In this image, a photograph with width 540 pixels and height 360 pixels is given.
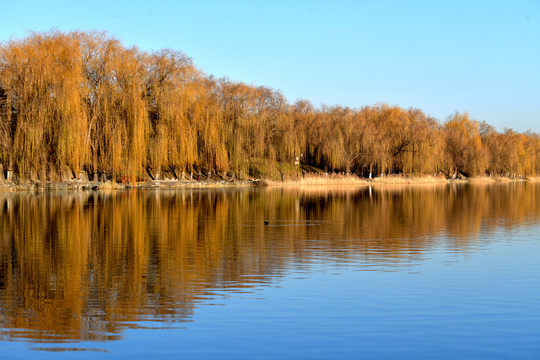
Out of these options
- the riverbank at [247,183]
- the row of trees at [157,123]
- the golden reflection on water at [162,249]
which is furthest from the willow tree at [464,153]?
the golden reflection on water at [162,249]

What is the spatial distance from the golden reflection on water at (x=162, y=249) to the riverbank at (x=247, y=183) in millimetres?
12114

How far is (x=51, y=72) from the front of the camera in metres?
35.6

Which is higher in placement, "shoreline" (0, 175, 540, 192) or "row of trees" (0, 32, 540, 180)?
"row of trees" (0, 32, 540, 180)

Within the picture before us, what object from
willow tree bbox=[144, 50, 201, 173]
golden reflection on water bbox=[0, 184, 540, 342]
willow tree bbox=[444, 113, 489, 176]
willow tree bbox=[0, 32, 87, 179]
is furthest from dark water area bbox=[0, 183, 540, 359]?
willow tree bbox=[444, 113, 489, 176]

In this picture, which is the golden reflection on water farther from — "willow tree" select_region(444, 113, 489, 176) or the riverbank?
"willow tree" select_region(444, 113, 489, 176)

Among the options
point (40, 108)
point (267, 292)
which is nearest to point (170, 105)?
point (40, 108)

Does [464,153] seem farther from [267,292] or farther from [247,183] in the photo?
[267,292]

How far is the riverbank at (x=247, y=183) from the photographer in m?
38.7

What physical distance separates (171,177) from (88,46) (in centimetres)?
1412

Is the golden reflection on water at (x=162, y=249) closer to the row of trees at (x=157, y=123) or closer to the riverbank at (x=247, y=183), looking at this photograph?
the row of trees at (x=157, y=123)

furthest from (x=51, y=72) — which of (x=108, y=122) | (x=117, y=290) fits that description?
(x=117, y=290)

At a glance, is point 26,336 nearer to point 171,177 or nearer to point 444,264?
point 444,264

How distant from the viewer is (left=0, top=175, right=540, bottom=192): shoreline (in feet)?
127

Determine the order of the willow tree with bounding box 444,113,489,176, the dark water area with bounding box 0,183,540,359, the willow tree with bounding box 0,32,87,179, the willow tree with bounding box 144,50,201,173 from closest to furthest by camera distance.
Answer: the dark water area with bounding box 0,183,540,359 < the willow tree with bounding box 0,32,87,179 < the willow tree with bounding box 144,50,201,173 < the willow tree with bounding box 444,113,489,176
